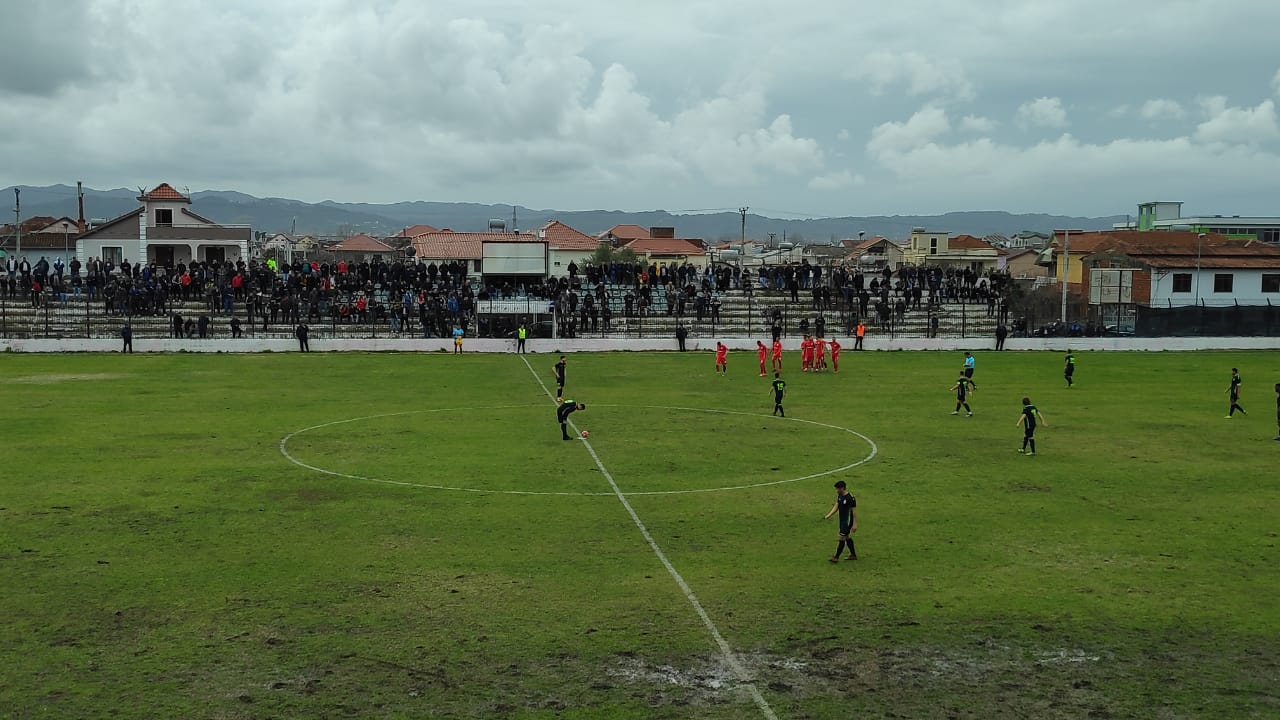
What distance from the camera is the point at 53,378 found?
157 feet

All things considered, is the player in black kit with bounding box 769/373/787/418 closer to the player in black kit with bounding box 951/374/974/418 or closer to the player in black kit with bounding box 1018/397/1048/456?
the player in black kit with bounding box 951/374/974/418

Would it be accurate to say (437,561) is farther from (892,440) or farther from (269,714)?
(892,440)

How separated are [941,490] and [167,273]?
6093 centimetres

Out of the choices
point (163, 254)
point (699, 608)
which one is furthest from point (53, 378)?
point (163, 254)

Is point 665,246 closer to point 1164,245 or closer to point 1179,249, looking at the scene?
point 1164,245

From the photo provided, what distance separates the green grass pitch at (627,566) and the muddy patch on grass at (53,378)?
9298mm

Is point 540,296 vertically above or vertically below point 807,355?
above

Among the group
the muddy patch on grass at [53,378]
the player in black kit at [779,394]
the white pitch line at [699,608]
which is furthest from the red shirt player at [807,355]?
the muddy patch on grass at [53,378]

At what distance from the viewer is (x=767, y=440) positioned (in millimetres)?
32688

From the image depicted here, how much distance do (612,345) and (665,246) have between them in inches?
4347

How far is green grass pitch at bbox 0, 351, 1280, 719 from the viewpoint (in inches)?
563

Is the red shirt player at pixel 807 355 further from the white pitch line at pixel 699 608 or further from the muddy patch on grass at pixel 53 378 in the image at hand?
the muddy patch on grass at pixel 53 378

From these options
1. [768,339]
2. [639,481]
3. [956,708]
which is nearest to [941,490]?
[639,481]

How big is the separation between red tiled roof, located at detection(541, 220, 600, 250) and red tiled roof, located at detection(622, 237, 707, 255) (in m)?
6.36
